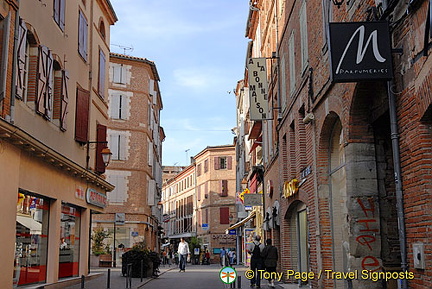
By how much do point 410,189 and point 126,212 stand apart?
32.6m

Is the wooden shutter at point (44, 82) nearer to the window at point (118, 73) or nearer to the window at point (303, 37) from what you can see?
the window at point (303, 37)

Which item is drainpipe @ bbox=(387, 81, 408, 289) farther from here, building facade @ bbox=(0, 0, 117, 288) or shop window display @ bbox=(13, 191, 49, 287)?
shop window display @ bbox=(13, 191, 49, 287)

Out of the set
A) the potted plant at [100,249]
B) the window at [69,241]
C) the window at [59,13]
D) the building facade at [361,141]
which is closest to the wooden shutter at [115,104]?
the potted plant at [100,249]

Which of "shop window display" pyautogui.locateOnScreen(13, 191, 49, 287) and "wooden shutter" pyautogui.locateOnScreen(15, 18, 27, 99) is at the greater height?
"wooden shutter" pyautogui.locateOnScreen(15, 18, 27, 99)

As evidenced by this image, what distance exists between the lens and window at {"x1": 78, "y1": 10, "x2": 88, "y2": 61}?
62.4 ft

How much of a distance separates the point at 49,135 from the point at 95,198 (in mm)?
6263

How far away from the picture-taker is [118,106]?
39.4 m

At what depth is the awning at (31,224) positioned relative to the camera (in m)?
13.6

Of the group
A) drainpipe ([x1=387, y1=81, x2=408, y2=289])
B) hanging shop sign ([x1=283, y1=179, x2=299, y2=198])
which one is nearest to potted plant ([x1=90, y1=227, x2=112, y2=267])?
hanging shop sign ([x1=283, y1=179, x2=299, y2=198])

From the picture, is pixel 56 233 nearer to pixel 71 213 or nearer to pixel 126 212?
pixel 71 213

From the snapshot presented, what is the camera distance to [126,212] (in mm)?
38281

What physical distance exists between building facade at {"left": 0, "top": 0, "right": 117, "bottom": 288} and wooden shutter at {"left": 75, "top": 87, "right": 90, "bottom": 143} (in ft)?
0.11

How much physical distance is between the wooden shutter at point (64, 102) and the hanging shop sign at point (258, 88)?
26.5 feet

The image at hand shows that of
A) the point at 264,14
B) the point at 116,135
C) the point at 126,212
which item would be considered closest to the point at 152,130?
the point at 116,135
